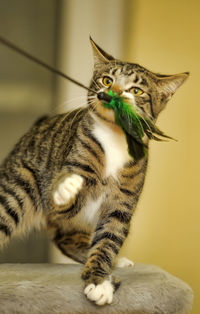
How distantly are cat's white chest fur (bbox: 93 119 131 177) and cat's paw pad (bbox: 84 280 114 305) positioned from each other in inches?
11.1

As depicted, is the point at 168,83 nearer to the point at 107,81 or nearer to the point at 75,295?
the point at 107,81

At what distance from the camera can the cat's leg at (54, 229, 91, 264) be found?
1.22m

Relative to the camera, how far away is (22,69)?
1.50 meters

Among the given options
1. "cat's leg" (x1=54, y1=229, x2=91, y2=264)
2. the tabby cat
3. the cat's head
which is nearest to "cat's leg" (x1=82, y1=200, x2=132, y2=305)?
the tabby cat

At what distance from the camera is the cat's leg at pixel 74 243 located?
122cm

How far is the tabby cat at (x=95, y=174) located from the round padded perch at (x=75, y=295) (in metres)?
0.04

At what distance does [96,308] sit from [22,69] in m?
0.96

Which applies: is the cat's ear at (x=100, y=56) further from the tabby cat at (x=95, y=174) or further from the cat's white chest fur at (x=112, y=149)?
the cat's white chest fur at (x=112, y=149)

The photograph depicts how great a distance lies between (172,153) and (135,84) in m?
0.60

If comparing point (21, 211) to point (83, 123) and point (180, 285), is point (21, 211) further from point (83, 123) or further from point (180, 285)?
point (180, 285)

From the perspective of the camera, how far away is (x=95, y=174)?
3.38 ft

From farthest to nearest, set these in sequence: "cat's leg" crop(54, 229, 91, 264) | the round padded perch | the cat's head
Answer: "cat's leg" crop(54, 229, 91, 264), the cat's head, the round padded perch

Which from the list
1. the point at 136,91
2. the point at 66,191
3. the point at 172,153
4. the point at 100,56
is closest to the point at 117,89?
the point at 136,91

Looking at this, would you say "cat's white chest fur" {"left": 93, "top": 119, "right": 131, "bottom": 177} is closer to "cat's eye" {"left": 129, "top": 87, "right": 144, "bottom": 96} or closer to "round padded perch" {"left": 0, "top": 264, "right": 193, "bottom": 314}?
"cat's eye" {"left": 129, "top": 87, "right": 144, "bottom": 96}
